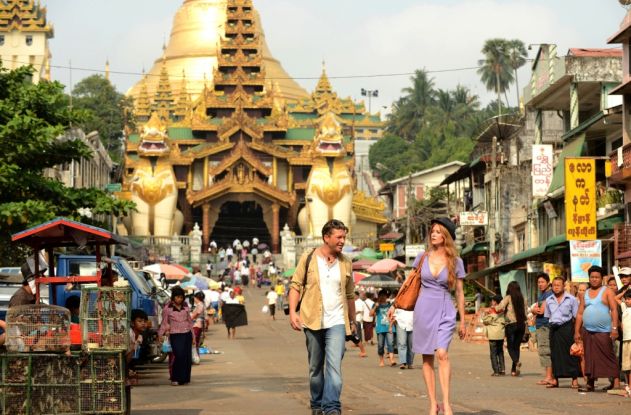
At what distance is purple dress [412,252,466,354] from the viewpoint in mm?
10969

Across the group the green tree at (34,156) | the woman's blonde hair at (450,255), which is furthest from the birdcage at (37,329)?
the green tree at (34,156)

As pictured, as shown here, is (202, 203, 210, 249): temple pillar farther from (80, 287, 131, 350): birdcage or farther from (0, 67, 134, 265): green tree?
(80, 287, 131, 350): birdcage

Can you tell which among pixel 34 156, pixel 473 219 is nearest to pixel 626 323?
pixel 34 156

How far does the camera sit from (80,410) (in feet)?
35.2

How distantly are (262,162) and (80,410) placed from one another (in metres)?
67.9

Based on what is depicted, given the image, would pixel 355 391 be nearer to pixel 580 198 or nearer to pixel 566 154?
pixel 580 198

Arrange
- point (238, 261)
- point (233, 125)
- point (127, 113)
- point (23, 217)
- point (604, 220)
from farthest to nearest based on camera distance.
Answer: point (127, 113), point (233, 125), point (238, 261), point (604, 220), point (23, 217)

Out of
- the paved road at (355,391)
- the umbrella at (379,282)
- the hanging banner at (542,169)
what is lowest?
→ the paved road at (355,391)

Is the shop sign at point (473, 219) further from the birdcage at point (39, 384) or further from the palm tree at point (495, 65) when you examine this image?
the palm tree at point (495, 65)

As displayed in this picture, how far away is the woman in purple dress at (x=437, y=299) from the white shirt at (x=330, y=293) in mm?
644

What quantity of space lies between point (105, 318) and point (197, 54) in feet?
303

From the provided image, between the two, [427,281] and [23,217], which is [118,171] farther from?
[427,281]

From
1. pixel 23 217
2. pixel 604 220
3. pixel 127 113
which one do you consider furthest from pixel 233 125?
pixel 23 217

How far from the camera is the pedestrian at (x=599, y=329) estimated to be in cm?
1501
